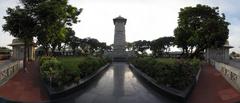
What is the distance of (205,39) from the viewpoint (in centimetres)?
3506

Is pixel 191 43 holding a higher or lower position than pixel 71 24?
lower

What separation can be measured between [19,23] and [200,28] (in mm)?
21765

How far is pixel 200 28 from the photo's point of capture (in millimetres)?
35812

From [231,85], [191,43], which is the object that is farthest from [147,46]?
[231,85]

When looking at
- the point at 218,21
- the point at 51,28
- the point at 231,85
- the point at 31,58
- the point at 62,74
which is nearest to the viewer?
the point at 62,74

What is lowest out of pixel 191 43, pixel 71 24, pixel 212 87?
pixel 212 87

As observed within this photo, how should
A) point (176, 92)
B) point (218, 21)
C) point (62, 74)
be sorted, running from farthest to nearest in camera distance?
point (218, 21), point (62, 74), point (176, 92)

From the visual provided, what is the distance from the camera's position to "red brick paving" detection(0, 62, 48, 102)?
1376 cm

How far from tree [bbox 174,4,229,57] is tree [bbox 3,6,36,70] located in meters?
19.4

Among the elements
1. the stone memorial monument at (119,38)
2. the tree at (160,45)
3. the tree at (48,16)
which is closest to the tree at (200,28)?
the stone memorial monument at (119,38)

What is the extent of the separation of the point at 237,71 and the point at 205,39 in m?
19.9

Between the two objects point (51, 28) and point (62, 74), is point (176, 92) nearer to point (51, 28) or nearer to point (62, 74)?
point (62, 74)

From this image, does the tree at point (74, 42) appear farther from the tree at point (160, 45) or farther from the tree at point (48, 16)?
the tree at point (48, 16)

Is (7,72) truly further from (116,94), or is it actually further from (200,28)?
(200,28)
